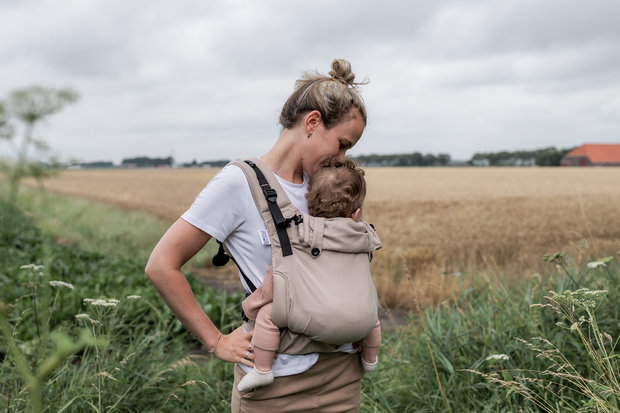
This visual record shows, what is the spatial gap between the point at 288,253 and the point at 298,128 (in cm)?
59

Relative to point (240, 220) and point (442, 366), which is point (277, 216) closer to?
point (240, 220)

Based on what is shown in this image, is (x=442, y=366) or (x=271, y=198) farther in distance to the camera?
(x=442, y=366)

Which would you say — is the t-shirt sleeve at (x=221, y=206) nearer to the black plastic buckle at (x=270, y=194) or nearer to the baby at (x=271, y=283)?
the black plastic buckle at (x=270, y=194)

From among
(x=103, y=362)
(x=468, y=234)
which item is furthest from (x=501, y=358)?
(x=468, y=234)

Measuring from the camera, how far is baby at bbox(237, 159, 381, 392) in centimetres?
192

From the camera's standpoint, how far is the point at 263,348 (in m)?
1.92

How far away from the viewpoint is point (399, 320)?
7.82m

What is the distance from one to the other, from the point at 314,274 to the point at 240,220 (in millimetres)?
384

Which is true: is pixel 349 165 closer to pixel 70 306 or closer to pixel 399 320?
pixel 70 306

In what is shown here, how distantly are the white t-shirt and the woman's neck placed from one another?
0.61 feet

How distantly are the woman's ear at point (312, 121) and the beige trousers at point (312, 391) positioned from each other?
3.08ft

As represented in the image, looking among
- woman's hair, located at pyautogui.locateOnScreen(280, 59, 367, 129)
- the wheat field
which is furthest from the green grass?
woman's hair, located at pyautogui.locateOnScreen(280, 59, 367, 129)

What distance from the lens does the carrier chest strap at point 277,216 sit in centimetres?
190

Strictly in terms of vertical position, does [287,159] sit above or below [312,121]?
below
